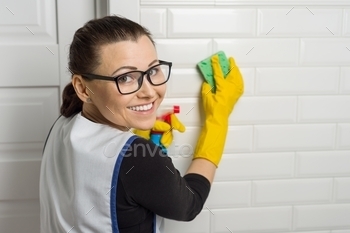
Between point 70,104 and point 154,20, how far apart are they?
1.08ft

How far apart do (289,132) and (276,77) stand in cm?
17

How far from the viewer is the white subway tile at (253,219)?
1.38 metres

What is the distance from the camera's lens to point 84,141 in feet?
3.18

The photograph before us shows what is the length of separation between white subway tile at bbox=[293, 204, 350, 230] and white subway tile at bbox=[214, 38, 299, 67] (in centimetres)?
46

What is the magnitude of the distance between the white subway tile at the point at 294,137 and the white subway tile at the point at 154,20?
396mm

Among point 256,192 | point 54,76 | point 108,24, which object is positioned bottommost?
point 256,192

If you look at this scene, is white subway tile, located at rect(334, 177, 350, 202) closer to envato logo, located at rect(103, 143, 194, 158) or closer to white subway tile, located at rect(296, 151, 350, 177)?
white subway tile, located at rect(296, 151, 350, 177)

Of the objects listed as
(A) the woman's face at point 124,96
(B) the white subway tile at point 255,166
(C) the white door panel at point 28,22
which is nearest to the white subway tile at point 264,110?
(B) the white subway tile at point 255,166

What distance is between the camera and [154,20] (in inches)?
49.5

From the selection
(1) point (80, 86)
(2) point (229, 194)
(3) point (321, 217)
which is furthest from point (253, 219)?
(1) point (80, 86)

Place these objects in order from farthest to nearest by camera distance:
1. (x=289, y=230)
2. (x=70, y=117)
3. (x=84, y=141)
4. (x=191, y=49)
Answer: (x=289, y=230)
(x=191, y=49)
(x=70, y=117)
(x=84, y=141)

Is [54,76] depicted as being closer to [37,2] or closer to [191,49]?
[37,2]

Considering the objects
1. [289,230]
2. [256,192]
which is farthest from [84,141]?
[289,230]

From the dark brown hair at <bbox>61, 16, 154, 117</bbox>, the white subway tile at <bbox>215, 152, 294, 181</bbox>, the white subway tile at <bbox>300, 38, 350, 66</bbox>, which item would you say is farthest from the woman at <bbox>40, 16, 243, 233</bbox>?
the white subway tile at <bbox>300, 38, 350, 66</bbox>
